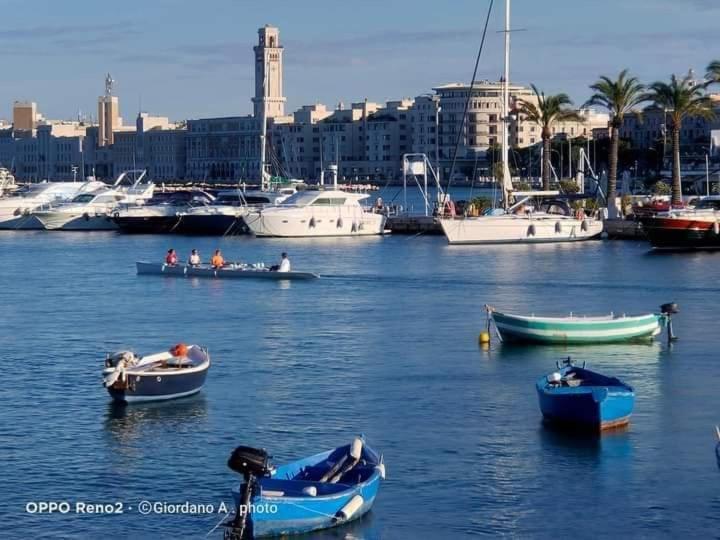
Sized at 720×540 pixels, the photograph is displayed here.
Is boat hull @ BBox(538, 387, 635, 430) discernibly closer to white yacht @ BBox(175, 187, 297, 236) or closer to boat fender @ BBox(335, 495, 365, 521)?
boat fender @ BBox(335, 495, 365, 521)

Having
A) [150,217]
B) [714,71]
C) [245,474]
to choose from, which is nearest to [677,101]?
[714,71]

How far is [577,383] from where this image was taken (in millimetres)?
27203

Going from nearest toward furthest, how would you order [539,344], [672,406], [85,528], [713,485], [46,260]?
[85,528] → [713,485] → [672,406] → [539,344] → [46,260]

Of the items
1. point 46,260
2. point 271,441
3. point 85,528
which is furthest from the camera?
point 46,260

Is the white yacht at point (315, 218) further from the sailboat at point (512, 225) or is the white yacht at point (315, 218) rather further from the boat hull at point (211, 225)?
the sailboat at point (512, 225)

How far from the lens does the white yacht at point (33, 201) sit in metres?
103

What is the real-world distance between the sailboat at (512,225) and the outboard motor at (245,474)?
185 ft

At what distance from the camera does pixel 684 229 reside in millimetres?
69125

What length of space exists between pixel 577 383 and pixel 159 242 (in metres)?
62.2

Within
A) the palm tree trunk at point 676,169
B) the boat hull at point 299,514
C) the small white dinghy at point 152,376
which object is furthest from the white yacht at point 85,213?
the boat hull at point 299,514

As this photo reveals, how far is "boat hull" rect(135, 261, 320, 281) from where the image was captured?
5544cm

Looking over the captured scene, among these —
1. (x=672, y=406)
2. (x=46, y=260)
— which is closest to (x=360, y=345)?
(x=672, y=406)

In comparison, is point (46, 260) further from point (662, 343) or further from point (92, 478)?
point (92, 478)

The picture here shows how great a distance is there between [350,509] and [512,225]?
55.6 meters
